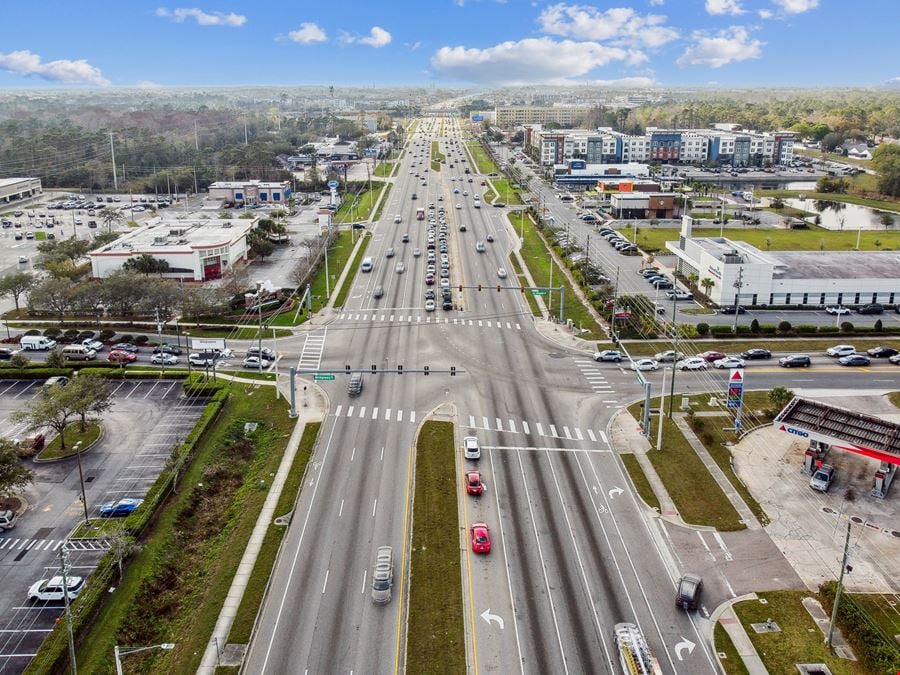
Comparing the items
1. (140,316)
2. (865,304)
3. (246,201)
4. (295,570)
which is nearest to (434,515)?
(295,570)

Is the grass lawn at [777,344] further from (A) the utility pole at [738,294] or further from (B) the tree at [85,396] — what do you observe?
(B) the tree at [85,396]

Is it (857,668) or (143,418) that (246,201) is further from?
(857,668)

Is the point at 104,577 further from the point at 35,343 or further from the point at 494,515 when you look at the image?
the point at 35,343

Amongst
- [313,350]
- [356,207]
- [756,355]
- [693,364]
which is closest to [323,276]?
[313,350]

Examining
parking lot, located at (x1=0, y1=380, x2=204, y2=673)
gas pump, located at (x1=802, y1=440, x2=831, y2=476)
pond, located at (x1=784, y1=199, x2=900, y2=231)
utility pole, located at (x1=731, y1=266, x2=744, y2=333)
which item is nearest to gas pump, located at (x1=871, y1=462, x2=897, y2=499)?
gas pump, located at (x1=802, y1=440, x2=831, y2=476)

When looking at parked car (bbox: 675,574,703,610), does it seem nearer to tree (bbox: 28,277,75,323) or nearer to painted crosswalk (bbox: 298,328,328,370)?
painted crosswalk (bbox: 298,328,328,370)

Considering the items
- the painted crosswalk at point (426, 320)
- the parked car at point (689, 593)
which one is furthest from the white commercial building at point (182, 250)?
the parked car at point (689, 593)
